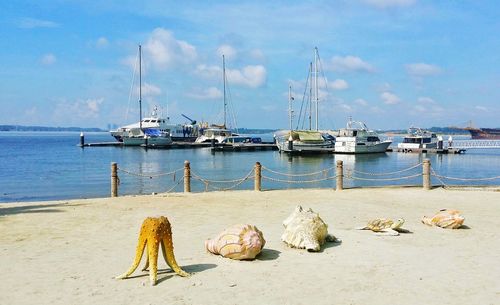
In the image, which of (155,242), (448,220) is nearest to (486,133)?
(448,220)

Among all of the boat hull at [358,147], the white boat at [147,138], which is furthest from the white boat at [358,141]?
the white boat at [147,138]

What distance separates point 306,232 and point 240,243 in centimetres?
143

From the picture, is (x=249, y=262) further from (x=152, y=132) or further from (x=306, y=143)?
(x=152, y=132)

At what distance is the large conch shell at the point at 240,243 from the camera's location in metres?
8.04

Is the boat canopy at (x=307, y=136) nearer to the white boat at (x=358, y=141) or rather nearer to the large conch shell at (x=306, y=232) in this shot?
the white boat at (x=358, y=141)

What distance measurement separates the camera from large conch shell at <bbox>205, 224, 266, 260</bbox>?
316 inches

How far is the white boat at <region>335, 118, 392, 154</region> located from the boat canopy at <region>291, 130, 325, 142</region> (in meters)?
3.00

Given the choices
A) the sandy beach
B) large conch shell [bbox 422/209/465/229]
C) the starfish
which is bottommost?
the sandy beach

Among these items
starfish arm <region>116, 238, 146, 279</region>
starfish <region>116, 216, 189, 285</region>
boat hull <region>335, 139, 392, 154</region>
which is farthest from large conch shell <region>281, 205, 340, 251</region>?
boat hull <region>335, 139, 392, 154</region>

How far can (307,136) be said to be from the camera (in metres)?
72.7

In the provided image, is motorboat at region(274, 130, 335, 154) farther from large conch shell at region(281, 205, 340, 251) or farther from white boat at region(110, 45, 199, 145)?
large conch shell at region(281, 205, 340, 251)

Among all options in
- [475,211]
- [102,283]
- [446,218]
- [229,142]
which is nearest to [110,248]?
[102,283]

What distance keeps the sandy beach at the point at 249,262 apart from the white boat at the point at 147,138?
7697 centimetres

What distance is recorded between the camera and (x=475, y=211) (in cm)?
1366
